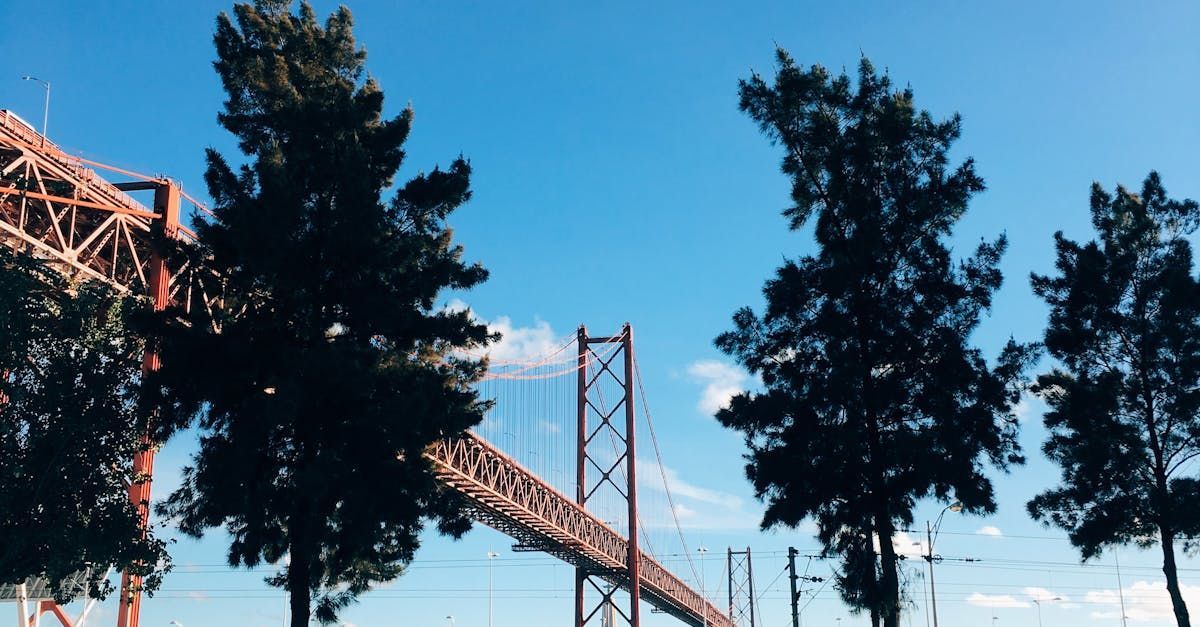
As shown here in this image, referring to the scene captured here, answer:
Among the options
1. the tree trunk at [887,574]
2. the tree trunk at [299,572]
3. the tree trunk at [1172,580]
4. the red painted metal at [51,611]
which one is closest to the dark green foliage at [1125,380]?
the tree trunk at [1172,580]

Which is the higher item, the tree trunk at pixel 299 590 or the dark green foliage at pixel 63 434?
the dark green foliage at pixel 63 434

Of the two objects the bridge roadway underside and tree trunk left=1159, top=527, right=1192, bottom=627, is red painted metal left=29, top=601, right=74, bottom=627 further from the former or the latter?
tree trunk left=1159, top=527, right=1192, bottom=627

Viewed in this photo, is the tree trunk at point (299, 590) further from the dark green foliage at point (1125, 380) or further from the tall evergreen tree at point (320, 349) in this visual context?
the dark green foliage at point (1125, 380)

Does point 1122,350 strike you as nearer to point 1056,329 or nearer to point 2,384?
point 1056,329

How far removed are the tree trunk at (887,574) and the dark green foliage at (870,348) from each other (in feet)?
0.12

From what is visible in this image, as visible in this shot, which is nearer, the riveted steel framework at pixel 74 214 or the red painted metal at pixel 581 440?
the riveted steel framework at pixel 74 214

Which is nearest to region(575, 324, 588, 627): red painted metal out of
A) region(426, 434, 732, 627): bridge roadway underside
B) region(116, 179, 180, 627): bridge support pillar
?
region(426, 434, 732, 627): bridge roadway underside

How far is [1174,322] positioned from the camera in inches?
992

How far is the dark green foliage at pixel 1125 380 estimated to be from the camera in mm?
24859

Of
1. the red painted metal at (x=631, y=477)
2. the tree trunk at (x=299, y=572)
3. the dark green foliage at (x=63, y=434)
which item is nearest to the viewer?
the dark green foliage at (x=63, y=434)

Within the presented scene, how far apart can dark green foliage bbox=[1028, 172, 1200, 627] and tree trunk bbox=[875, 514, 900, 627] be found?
24.7ft

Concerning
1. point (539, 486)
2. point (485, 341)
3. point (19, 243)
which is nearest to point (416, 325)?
point (485, 341)

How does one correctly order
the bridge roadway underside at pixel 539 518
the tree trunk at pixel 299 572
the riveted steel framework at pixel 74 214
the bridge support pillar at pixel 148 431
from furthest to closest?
the bridge roadway underside at pixel 539 518
the riveted steel framework at pixel 74 214
the bridge support pillar at pixel 148 431
the tree trunk at pixel 299 572

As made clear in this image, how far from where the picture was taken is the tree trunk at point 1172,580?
24.1m
